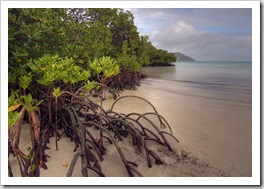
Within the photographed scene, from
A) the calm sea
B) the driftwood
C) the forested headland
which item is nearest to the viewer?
the driftwood

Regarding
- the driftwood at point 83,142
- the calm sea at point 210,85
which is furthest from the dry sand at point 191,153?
the calm sea at point 210,85

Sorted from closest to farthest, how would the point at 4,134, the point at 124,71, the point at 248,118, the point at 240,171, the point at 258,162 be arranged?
the point at 4,134 → the point at 258,162 → the point at 240,171 → the point at 248,118 → the point at 124,71

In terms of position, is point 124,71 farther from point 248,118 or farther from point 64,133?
point 64,133

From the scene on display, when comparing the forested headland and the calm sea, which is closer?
the forested headland

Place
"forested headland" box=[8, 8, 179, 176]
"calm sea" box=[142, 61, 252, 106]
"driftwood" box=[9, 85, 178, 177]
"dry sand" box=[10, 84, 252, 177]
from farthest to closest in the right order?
"calm sea" box=[142, 61, 252, 106], "dry sand" box=[10, 84, 252, 177], "forested headland" box=[8, 8, 179, 176], "driftwood" box=[9, 85, 178, 177]

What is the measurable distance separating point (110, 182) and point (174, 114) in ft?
10.3

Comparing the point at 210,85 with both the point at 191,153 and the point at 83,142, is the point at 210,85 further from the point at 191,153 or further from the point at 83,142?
the point at 83,142

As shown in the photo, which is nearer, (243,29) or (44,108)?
(243,29)

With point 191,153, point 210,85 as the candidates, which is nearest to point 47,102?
point 191,153

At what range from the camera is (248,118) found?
4.98m

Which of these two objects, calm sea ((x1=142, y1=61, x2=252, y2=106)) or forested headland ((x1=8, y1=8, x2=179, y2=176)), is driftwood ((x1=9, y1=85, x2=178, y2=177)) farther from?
calm sea ((x1=142, y1=61, x2=252, y2=106))

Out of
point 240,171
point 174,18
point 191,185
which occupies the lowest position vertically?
point 240,171

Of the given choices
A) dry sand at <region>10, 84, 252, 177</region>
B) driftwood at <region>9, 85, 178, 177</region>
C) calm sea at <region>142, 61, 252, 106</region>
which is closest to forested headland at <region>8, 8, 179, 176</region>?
driftwood at <region>9, 85, 178, 177</region>

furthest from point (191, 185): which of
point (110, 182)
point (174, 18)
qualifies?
point (174, 18)
